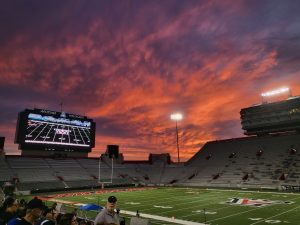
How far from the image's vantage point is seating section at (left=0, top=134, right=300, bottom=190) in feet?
160

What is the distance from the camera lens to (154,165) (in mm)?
73938

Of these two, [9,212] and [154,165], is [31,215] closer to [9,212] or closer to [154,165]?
[9,212]

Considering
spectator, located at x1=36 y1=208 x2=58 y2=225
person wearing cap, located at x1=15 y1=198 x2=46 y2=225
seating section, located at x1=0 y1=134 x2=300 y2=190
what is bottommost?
spectator, located at x1=36 y1=208 x2=58 y2=225

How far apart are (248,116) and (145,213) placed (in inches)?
2110

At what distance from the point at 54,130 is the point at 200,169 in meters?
34.3

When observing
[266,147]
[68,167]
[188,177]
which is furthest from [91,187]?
[266,147]

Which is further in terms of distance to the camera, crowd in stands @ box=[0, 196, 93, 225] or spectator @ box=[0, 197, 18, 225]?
spectator @ box=[0, 197, 18, 225]

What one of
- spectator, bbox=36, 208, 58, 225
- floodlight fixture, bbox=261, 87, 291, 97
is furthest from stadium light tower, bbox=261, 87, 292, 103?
spectator, bbox=36, 208, 58, 225

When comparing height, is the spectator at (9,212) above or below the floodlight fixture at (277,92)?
below

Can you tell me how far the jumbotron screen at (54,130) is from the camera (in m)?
49.8

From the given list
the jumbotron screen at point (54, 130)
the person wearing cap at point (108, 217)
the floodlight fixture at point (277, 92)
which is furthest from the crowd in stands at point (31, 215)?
the floodlight fixture at point (277, 92)

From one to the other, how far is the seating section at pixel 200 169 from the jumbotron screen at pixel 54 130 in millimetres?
5312

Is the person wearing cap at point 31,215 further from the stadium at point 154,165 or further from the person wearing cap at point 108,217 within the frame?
the stadium at point 154,165

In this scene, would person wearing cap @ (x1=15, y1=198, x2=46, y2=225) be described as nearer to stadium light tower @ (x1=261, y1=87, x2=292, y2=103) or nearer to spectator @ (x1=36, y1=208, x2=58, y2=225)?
spectator @ (x1=36, y1=208, x2=58, y2=225)
